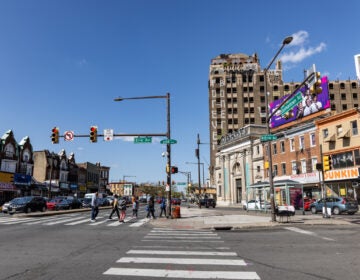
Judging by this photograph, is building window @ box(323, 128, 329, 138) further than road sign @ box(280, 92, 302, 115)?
Yes

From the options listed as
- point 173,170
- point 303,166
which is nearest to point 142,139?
point 173,170

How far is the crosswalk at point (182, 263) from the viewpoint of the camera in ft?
21.5

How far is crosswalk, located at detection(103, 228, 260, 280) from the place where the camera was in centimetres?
655

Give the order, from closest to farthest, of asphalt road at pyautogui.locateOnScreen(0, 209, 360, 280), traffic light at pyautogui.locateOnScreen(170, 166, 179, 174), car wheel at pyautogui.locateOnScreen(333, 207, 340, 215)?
asphalt road at pyautogui.locateOnScreen(0, 209, 360, 280)
traffic light at pyautogui.locateOnScreen(170, 166, 179, 174)
car wheel at pyautogui.locateOnScreen(333, 207, 340, 215)

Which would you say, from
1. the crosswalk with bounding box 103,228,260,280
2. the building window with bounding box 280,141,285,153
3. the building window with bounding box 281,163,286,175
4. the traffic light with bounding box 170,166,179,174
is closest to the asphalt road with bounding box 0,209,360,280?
the crosswalk with bounding box 103,228,260,280

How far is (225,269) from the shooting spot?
7.00 metres

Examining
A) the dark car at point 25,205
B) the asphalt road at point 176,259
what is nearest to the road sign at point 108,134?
the asphalt road at point 176,259

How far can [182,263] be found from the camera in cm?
759

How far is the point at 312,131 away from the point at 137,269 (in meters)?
42.0

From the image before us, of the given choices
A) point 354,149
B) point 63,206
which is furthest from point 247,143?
point 63,206

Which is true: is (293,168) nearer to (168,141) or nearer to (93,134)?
(168,141)

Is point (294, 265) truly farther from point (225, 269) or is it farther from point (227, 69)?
point (227, 69)

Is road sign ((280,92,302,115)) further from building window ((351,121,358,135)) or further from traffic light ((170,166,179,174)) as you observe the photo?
building window ((351,121,358,135))

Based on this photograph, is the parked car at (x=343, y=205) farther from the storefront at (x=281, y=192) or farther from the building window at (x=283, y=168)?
the building window at (x=283, y=168)
